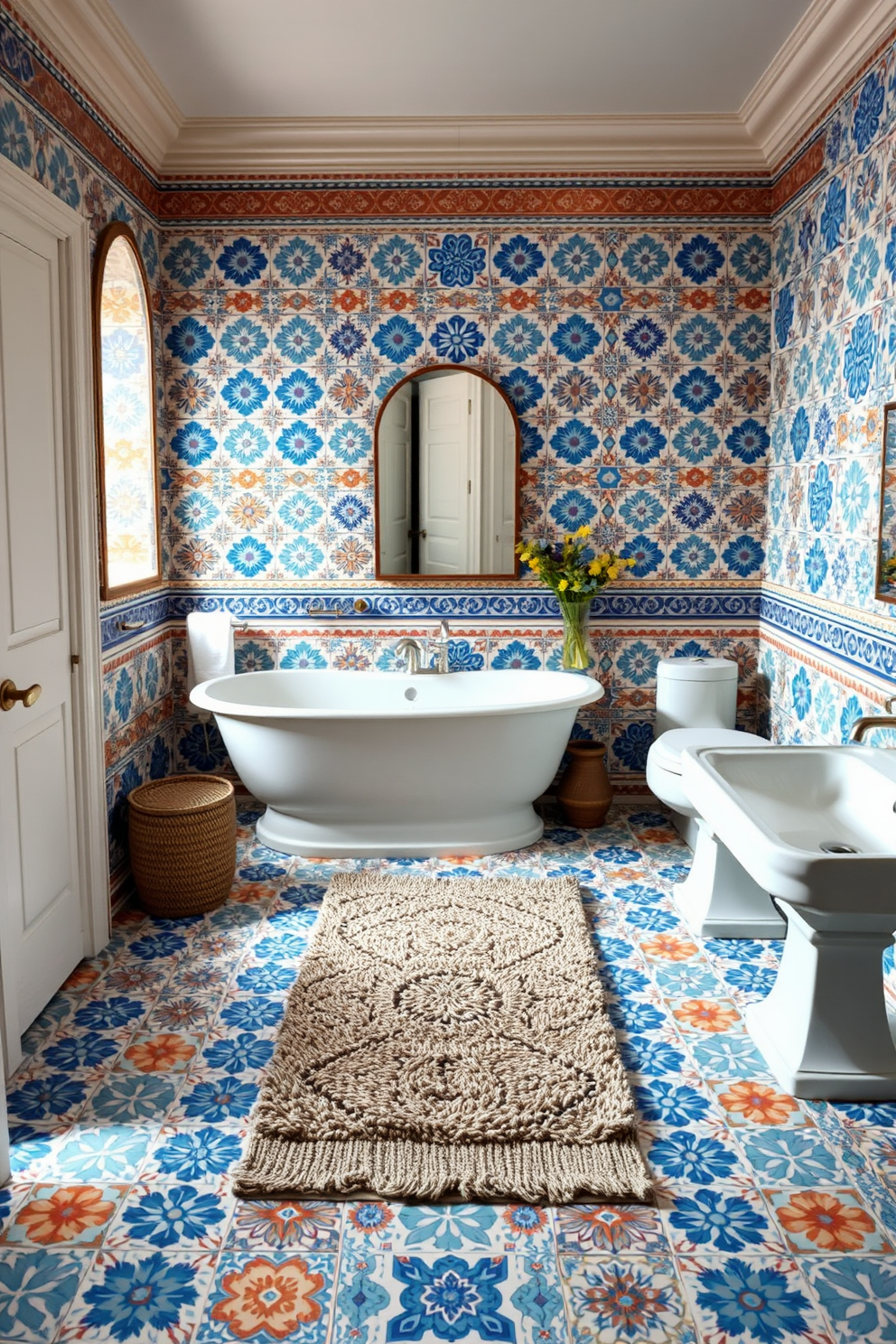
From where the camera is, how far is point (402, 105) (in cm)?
403

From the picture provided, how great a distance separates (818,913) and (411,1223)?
42.3 inches

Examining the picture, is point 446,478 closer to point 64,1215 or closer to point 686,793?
point 686,793

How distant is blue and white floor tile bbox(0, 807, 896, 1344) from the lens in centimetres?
185

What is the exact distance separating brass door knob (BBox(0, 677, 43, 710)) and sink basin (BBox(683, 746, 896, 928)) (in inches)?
64.8

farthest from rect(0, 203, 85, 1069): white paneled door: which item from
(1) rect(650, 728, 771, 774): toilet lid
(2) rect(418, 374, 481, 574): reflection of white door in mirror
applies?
(1) rect(650, 728, 771, 774): toilet lid

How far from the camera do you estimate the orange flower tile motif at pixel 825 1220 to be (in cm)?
202

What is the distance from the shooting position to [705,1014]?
289cm

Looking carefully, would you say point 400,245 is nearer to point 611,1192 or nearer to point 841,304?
point 841,304

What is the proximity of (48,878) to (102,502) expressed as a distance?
130 centimetres

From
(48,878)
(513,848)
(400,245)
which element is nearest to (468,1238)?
(48,878)

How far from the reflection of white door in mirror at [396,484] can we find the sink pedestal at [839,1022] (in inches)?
99.6

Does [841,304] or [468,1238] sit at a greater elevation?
[841,304]

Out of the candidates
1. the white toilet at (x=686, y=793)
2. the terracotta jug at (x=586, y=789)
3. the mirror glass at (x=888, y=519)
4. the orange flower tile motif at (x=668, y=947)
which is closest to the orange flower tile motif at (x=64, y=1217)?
the orange flower tile motif at (x=668, y=947)

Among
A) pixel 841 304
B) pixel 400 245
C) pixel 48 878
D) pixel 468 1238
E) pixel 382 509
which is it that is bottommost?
pixel 468 1238
